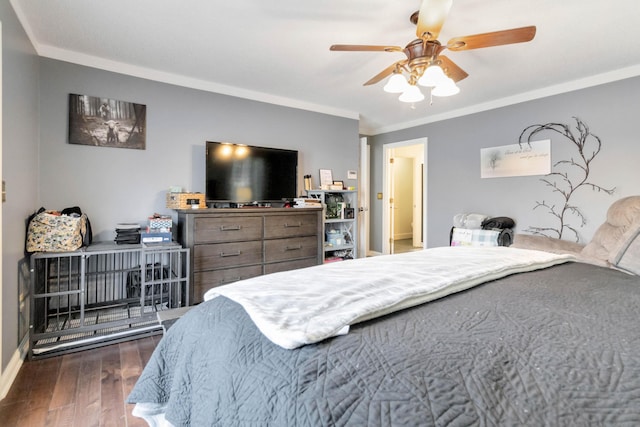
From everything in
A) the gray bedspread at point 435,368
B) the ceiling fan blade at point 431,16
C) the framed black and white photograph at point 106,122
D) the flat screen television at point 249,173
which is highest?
the ceiling fan blade at point 431,16

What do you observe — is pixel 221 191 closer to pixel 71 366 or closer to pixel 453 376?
pixel 71 366

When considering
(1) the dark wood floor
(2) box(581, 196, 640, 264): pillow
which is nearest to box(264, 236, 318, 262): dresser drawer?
(1) the dark wood floor

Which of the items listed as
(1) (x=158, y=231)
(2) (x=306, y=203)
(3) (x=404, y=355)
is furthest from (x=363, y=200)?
(3) (x=404, y=355)

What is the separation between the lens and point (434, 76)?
2.06 meters

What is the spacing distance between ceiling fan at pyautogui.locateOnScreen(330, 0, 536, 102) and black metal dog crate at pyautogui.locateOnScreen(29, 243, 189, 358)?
88.7 inches

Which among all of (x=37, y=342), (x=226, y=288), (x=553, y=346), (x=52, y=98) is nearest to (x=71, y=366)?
(x=37, y=342)

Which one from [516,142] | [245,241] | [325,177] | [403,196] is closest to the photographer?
[245,241]

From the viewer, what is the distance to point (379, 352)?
639 millimetres

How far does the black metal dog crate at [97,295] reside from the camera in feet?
7.76

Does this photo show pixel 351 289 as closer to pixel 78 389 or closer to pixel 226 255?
pixel 78 389

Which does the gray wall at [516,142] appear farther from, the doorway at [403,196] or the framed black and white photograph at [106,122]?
the framed black and white photograph at [106,122]

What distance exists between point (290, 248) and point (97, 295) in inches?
73.4

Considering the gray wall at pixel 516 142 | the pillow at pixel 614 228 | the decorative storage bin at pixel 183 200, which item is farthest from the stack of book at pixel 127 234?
the gray wall at pixel 516 142

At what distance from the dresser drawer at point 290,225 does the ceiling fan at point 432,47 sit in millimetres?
1749
